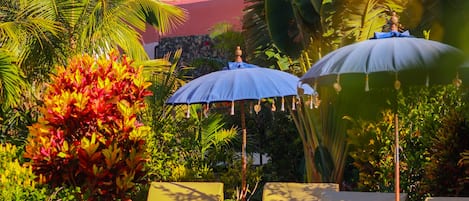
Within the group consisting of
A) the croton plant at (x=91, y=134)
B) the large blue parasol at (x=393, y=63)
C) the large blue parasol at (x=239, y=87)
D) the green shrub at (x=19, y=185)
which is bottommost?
the green shrub at (x=19, y=185)

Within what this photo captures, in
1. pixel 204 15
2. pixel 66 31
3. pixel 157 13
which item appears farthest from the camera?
pixel 204 15

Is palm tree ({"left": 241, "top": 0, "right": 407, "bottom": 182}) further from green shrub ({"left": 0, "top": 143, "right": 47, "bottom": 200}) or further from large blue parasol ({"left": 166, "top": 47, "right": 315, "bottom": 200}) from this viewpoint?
green shrub ({"left": 0, "top": 143, "right": 47, "bottom": 200})

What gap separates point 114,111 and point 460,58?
175 inches

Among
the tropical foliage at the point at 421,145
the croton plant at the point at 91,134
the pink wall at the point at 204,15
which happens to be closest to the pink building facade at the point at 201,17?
the pink wall at the point at 204,15

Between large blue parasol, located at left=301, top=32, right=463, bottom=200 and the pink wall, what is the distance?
1300cm

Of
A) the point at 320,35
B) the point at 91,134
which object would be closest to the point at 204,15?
the point at 320,35

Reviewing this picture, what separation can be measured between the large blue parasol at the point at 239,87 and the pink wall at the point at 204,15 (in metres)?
10.4

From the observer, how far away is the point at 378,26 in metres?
11.8

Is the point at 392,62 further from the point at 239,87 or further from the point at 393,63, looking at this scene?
the point at 239,87

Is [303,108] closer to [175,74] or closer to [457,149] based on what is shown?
[175,74]

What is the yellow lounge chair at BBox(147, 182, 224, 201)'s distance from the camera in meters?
8.54

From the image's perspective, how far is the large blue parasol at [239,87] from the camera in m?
8.17

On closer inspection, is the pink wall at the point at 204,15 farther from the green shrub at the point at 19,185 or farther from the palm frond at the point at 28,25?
the green shrub at the point at 19,185

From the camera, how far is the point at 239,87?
27.2ft
